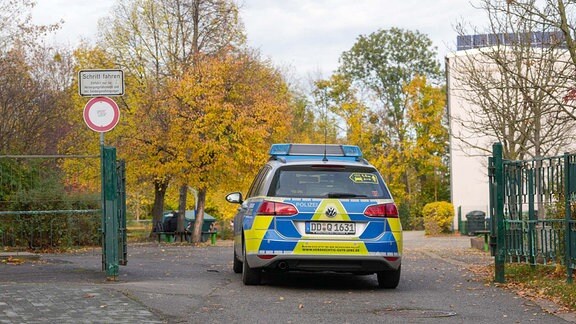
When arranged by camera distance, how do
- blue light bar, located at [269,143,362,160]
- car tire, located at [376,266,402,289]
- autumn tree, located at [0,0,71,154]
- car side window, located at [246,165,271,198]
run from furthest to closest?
autumn tree, located at [0,0,71,154], blue light bar, located at [269,143,362,160], car side window, located at [246,165,271,198], car tire, located at [376,266,402,289]

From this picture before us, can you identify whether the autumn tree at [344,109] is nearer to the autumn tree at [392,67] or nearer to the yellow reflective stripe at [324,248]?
the autumn tree at [392,67]

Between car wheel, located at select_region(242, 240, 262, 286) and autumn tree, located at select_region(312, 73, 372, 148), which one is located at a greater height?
autumn tree, located at select_region(312, 73, 372, 148)

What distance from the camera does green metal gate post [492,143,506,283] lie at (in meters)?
13.1

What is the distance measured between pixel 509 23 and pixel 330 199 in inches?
555

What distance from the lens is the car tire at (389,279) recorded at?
12.5 meters

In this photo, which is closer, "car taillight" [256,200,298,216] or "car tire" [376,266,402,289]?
"car taillight" [256,200,298,216]

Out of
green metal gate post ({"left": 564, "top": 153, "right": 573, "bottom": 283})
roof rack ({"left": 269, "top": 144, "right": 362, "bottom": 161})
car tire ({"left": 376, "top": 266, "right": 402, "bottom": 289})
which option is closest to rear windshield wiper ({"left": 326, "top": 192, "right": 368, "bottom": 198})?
car tire ({"left": 376, "top": 266, "right": 402, "bottom": 289})

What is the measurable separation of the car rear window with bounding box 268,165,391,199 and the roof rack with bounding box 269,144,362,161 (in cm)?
127

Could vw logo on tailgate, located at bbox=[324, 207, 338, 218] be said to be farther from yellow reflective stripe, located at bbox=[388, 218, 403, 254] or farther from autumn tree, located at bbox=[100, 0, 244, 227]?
autumn tree, located at bbox=[100, 0, 244, 227]

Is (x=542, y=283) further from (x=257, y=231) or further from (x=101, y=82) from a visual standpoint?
(x=101, y=82)

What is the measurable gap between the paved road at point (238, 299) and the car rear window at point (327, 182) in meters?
1.18

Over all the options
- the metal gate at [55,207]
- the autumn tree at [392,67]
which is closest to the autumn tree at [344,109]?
the autumn tree at [392,67]

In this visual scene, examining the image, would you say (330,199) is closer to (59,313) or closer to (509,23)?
(59,313)

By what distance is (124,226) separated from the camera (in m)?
13.8
